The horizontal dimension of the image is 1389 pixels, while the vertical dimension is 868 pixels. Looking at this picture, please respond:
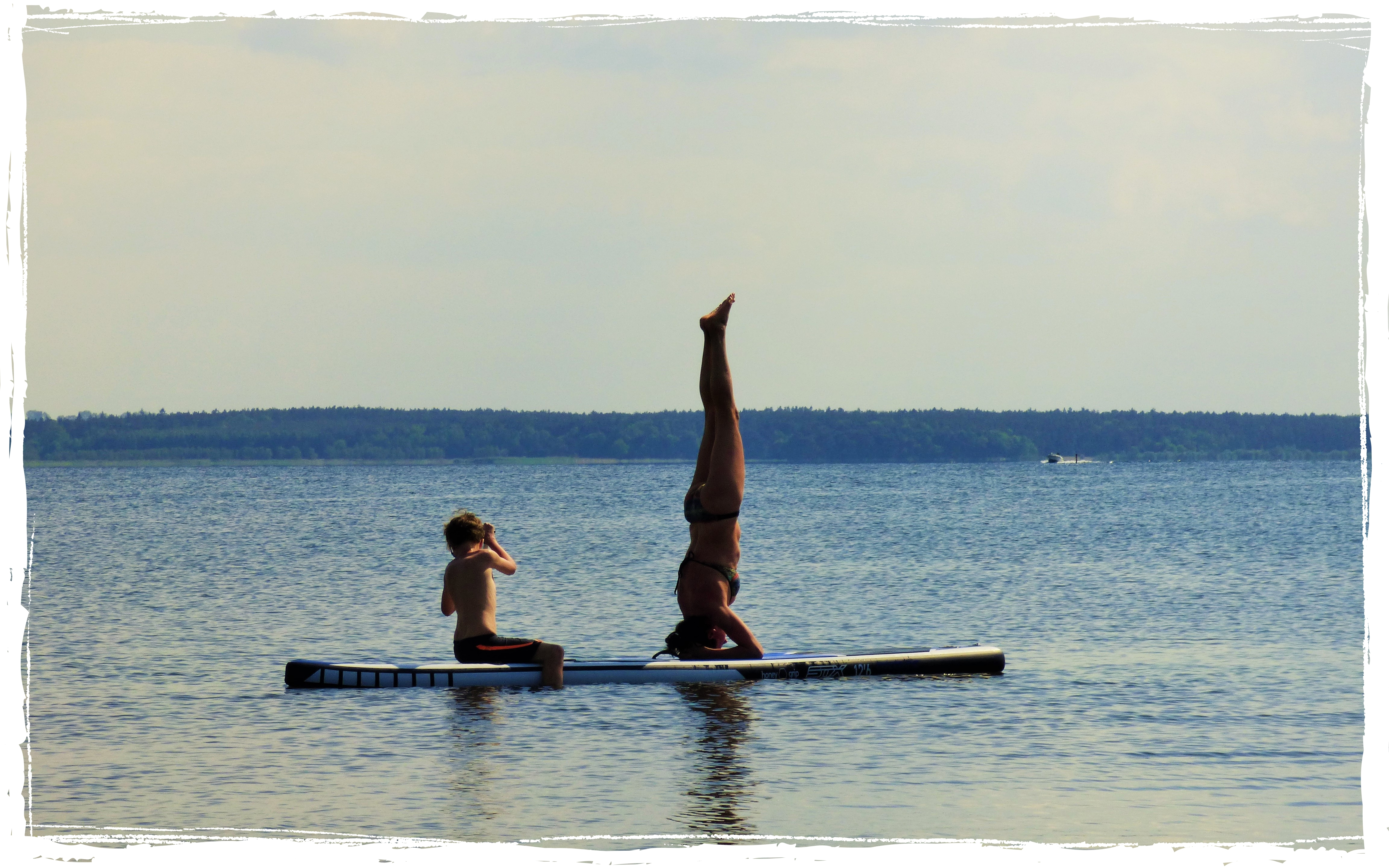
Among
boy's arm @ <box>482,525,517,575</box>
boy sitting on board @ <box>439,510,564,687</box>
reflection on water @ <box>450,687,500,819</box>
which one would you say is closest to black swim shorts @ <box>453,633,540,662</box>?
boy sitting on board @ <box>439,510,564,687</box>

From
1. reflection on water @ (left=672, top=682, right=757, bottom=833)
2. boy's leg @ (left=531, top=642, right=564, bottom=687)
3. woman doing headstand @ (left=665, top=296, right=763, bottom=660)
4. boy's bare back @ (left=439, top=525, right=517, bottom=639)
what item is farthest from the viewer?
woman doing headstand @ (left=665, top=296, right=763, bottom=660)

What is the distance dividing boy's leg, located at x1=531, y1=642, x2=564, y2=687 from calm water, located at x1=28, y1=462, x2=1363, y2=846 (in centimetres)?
24

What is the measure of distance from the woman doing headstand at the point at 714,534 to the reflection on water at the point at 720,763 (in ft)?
1.79

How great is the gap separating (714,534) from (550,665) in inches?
88.6

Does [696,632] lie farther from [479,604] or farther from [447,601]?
[447,601]

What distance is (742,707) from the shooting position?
14391 millimetres

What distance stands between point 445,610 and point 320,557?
31.4m

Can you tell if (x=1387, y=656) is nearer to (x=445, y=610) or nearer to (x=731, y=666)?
(x=731, y=666)

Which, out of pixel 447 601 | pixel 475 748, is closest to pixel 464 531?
pixel 447 601

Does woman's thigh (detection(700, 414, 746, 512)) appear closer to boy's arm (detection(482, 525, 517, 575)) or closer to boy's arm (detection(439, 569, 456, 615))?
boy's arm (detection(482, 525, 517, 575))

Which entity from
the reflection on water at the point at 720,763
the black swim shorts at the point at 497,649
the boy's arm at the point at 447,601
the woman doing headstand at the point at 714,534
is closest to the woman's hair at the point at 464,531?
the boy's arm at the point at 447,601

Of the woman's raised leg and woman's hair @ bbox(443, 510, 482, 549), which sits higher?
the woman's raised leg

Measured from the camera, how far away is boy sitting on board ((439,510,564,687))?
14.7 meters

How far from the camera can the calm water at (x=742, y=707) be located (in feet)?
33.2
